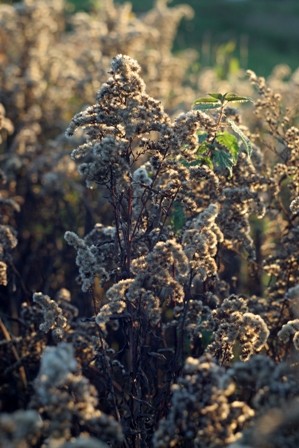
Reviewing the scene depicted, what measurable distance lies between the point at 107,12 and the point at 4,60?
A: 1135mm

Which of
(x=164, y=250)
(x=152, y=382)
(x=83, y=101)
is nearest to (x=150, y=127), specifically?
(x=164, y=250)

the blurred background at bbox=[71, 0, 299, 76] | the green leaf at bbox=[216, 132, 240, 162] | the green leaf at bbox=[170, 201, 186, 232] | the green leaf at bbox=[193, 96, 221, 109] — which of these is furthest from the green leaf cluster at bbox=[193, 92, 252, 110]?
the blurred background at bbox=[71, 0, 299, 76]

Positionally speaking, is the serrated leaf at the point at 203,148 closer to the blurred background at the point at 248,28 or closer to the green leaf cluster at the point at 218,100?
the green leaf cluster at the point at 218,100

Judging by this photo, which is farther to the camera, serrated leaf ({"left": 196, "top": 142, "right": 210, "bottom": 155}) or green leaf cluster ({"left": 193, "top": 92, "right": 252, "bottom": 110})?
serrated leaf ({"left": 196, "top": 142, "right": 210, "bottom": 155})

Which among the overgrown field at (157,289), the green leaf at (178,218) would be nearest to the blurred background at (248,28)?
the overgrown field at (157,289)

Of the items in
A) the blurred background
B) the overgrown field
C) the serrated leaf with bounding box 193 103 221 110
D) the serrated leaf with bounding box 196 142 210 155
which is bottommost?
the overgrown field

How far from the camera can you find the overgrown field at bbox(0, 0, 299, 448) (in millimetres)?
2281

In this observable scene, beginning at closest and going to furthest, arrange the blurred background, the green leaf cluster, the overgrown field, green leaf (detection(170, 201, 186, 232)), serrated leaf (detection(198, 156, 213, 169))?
the overgrown field
the green leaf cluster
serrated leaf (detection(198, 156, 213, 169))
green leaf (detection(170, 201, 186, 232))
the blurred background

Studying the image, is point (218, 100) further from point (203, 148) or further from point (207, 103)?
point (203, 148)

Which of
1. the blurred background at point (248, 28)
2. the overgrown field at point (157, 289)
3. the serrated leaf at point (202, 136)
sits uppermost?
the blurred background at point (248, 28)

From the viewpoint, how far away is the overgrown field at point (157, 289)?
89.8 inches

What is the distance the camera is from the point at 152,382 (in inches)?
146

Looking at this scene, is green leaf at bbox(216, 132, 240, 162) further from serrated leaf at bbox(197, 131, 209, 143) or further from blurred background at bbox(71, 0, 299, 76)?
blurred background at bbox(71, 0, 299, 76)

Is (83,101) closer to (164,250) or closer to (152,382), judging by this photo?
(152,382)
